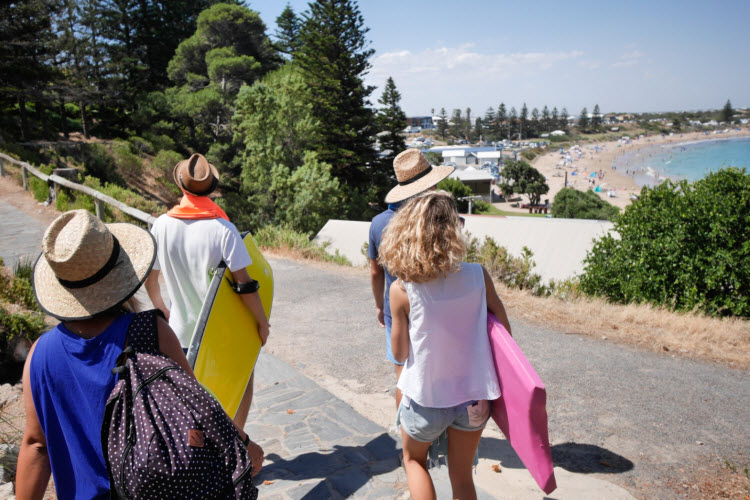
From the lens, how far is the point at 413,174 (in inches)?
131

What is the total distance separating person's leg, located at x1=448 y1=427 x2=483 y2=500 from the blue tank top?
1305mm

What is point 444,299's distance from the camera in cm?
214

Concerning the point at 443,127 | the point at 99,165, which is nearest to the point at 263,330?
the point at 99,165

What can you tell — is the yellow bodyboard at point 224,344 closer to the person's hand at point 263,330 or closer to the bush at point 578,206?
the person's hand at point 263,330

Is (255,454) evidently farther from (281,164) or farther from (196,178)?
(281,164)

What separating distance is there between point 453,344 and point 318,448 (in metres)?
1.59

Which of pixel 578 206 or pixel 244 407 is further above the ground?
Result: pixel 244 407

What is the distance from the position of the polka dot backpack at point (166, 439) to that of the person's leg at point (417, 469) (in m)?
0.96

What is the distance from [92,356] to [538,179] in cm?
6349

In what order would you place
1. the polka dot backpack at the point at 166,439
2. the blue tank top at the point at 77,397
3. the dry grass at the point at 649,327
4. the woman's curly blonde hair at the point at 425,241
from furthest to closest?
1. the dry grass at the point at 649,327
2. the woman's curly blonde hair at the point at 425,241
3. the blue tank top at the point at 77,397
4. the polka dot backpack at the point at 166,439

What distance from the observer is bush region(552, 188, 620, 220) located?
41541mm

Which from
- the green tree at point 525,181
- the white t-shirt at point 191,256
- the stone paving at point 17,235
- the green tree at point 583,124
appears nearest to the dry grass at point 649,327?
the white t-shirt at point 191,256

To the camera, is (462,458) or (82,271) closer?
(82,271)

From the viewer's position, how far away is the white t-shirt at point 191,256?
261cm
